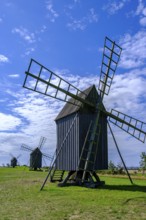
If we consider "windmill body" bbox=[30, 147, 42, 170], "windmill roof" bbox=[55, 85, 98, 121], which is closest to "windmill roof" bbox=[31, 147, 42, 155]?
"windmill body" bbox=[30, 147, 42, 170]

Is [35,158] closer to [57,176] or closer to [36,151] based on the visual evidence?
[36,151]

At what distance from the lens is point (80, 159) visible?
2048cm

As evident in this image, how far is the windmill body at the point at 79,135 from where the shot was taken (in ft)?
71.2

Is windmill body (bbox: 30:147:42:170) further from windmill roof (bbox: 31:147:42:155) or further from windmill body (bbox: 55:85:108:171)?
windmill body (bbox: 55:85:108:171)

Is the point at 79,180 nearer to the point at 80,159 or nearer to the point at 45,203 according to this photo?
the point at 80,159

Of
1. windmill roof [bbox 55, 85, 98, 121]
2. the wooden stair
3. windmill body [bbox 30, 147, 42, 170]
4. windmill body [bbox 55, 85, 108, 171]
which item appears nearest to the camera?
windmill body [bbox 55, 85, 108, 171]

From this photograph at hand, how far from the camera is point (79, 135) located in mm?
21594

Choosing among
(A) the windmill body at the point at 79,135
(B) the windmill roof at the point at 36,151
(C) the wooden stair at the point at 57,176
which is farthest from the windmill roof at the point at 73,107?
(B) the windmill roof at the point at 36,151

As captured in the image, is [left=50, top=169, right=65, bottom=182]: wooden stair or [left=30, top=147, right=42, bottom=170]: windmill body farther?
[left=30, top=147, right=42, bottom=170]: windmill body

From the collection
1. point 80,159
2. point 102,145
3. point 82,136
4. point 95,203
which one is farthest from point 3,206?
point 102,145

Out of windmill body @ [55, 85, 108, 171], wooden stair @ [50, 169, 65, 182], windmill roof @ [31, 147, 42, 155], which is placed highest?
windmill roof @ [31, 147, 42, 155]

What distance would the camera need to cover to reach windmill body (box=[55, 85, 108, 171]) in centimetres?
2170

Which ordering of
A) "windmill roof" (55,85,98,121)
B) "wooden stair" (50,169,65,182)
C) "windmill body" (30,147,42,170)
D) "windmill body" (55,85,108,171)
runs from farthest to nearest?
"windmill body" (30,147,42,170) → "wooden stair" (50,169,65,182) → "windmill roof" (55,85,98,121) → "windmill body" (55,85,108,171)

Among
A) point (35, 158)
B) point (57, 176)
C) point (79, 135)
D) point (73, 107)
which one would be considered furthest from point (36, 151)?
point (79, 135)
